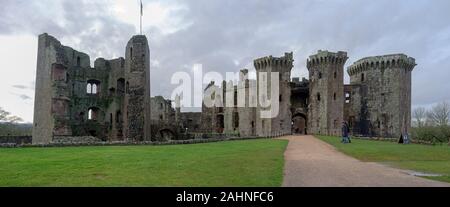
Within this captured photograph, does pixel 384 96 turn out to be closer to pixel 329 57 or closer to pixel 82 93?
pixel 329 57

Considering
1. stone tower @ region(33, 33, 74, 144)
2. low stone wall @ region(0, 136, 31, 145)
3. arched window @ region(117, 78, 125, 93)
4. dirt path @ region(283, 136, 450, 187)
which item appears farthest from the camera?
arched window @ region(117, 78, 125, 93)

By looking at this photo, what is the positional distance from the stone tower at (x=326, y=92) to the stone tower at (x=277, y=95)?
309cm

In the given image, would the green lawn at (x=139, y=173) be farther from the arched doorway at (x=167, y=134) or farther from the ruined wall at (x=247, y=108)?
the ruined wall at (x=247, y=108)

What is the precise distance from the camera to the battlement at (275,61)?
49.4m

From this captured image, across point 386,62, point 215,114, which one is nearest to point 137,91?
point 215,114

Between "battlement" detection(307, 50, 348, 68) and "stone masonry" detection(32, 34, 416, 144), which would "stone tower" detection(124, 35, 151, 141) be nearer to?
"stone masonry" detection(32, 34, 416, 144)

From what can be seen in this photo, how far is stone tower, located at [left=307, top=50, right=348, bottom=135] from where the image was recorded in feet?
158

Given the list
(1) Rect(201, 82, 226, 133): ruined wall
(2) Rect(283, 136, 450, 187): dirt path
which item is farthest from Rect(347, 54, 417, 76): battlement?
(2) Rect(283, 136, 450, 187): dirt path

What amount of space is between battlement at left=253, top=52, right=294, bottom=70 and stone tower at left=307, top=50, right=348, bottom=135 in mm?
3180

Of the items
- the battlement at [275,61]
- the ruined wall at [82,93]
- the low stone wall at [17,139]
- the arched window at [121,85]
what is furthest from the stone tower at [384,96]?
the low stone wall at [17,139]

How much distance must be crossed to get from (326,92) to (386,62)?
925cm

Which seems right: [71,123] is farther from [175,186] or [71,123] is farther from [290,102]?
[175,186]

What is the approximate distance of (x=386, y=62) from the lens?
1960 inches

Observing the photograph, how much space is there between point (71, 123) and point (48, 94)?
3.78m
